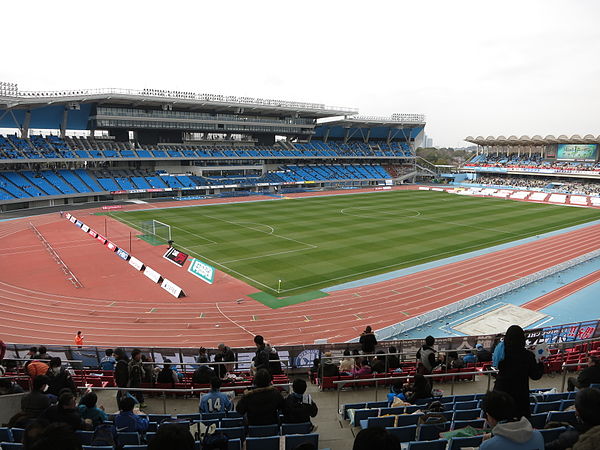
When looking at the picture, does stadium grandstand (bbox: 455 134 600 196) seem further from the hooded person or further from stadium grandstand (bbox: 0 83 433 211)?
the hooded person

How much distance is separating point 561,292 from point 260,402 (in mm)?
Answer: 23894

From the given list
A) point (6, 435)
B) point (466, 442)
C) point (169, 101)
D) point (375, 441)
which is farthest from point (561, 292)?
point (169, 101)

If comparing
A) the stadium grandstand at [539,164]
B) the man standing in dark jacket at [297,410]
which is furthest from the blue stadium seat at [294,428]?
the stadium grandstand at [539,164]

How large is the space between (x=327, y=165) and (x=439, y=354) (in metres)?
82.6

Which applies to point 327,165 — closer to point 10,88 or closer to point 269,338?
point 10,88


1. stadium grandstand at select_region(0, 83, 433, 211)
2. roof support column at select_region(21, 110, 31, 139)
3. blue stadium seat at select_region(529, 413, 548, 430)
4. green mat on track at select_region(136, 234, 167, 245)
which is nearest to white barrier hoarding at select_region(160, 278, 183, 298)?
green mat on track at select_region(136, 234, 167, 245)

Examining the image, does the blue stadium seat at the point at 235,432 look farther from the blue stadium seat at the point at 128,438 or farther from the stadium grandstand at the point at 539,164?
the stadium grandstand at the point at 539,164

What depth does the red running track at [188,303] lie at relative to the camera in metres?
18.6

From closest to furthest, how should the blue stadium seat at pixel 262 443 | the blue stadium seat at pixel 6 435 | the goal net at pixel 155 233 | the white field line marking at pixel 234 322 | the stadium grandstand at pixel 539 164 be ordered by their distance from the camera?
the blue stadium seat at pixel 262 443
the blue stadium seat at pixel 6 435
the white field line marking at pixel 234 322
the goal net at pixel 155 233
the stadium grandstand at pixel 539 164

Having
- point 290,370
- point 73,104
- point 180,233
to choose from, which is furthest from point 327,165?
point 290,370

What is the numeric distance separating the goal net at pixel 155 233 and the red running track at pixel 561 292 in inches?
1098

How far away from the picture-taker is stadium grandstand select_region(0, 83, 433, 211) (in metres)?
56.2

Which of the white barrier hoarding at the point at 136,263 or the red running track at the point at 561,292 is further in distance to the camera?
the white barrier hoarding at the point at 136,263

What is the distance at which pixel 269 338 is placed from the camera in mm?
18203
